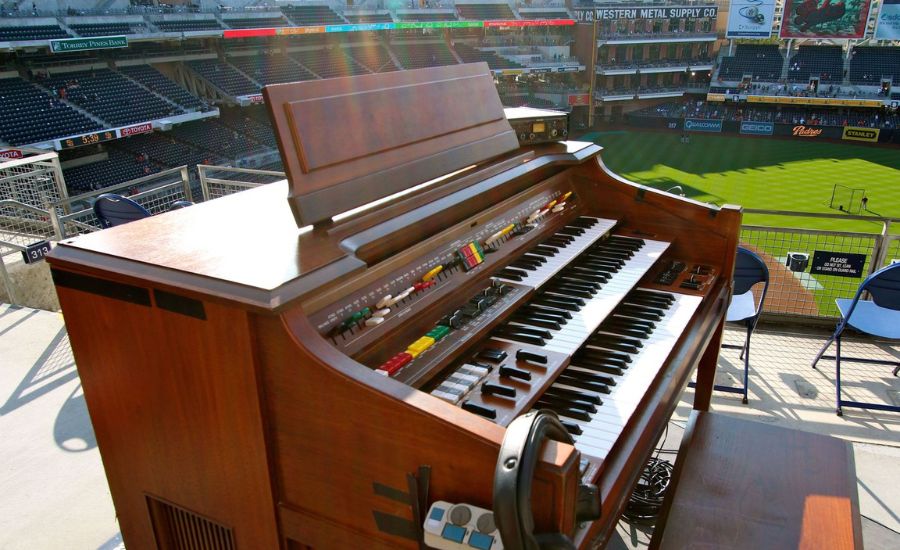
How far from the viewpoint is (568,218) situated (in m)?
3.94

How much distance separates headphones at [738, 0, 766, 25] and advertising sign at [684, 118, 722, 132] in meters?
7.81

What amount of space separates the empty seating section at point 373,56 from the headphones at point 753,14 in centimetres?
2095

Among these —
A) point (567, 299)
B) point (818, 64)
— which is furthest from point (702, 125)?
point (567, 299)

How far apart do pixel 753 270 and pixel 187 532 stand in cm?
437

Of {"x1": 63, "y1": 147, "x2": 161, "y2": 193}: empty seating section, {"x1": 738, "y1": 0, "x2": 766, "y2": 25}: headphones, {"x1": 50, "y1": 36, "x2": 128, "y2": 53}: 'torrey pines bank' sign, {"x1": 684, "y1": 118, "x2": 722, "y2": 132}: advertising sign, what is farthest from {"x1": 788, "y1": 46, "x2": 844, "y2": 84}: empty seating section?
{"x1": 50, "y1": 36, "x2": 128, "y2": 53}: 'torrey pines bank' sign

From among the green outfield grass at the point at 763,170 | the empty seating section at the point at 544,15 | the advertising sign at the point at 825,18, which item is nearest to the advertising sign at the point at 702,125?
the green outfield grass at the point at 763,170

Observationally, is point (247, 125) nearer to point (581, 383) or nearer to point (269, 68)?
point (269, 68)

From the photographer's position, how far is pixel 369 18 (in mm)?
34312

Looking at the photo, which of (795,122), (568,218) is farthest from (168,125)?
→ (795,122)

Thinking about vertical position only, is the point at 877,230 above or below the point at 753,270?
below

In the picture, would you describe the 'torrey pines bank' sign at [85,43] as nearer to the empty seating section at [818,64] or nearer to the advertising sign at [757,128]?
the advertising sign at [757,128]

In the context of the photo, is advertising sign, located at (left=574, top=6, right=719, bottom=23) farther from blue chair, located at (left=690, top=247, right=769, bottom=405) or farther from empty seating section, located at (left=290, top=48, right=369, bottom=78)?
blue chair, located at (left=690, top=247, right=769, bottom=405)

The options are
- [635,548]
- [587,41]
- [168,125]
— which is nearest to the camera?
[635,548]

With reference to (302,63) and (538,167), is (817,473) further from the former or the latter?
(302,63)
